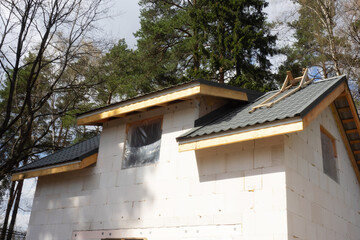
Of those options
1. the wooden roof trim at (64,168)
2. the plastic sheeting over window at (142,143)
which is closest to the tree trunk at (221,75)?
the plastic sheeting over window at (142,143)

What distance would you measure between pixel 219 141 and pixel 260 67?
1373 cm

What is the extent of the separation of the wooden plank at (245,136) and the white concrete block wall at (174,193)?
509mm

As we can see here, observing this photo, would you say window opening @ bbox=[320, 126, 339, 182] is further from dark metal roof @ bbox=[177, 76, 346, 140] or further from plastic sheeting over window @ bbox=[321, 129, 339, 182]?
dark metal roof @ bbox=[177, 76, 346, 140]

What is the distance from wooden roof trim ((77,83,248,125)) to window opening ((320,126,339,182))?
2.23 meters

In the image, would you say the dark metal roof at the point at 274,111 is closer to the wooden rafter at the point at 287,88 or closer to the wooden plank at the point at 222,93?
the wooden rafter at the point at 287,88

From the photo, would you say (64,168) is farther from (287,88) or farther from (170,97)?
(287,88)

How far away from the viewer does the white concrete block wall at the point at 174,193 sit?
695 cm

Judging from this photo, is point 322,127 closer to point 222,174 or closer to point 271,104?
point 271,104

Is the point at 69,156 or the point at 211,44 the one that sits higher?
the point at 211,44

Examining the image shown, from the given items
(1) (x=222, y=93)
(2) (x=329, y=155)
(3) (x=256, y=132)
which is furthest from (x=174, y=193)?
(2) (x=329, y=155)

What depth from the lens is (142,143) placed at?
376 inches

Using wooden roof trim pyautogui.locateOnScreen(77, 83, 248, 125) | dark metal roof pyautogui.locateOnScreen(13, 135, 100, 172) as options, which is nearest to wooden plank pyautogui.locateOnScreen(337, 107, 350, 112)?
wooden roof trim pyautogui.locateOnScreen(77, 83, 248, 125)

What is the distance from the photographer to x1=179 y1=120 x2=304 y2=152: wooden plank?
21.2ft

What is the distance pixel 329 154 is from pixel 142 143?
15.7 ft
